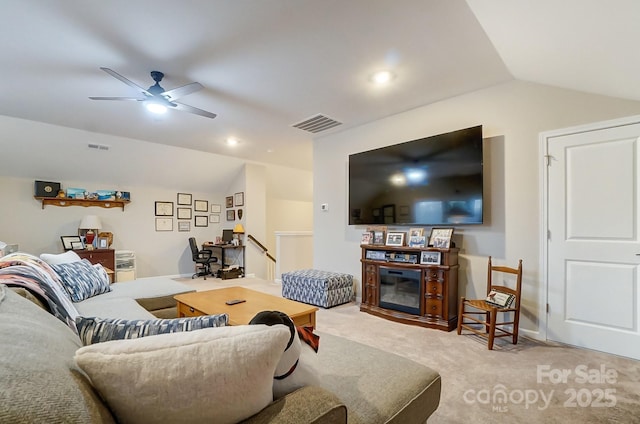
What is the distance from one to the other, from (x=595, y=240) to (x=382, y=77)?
2.38 meters

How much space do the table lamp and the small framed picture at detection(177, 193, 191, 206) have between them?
1578 mm

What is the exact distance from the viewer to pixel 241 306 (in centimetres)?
244

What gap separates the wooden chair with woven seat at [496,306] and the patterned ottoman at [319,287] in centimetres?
155

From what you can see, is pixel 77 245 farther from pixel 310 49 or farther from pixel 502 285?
pixel 502 285

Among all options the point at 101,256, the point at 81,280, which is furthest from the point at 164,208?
the point at 81,280

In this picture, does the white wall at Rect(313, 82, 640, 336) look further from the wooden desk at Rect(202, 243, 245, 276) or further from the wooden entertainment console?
the wooden desk at Rect(202, 243, 245, 276)

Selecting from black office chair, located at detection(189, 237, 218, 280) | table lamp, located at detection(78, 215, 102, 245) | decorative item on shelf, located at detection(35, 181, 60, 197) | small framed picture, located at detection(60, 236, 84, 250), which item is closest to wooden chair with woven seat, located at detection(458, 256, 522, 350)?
black office chair, located at detection(189, 237, 218, 280)

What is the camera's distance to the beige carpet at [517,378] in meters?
1.72

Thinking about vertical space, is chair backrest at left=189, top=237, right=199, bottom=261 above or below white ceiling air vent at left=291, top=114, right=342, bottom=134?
below

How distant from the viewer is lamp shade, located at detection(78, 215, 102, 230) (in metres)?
5.25

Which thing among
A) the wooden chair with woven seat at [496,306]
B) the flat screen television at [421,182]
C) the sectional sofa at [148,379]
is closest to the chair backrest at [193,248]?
the flat screen television at [421,182]

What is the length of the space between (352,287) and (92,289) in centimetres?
301

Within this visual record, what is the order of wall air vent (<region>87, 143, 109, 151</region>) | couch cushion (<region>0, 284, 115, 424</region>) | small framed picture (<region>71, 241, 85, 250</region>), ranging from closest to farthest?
couch cushion (<region>0, 284, 115, 424</region>) < wall air vent (<region>87, 143, 109, 151</region>) < small framed picture (<region>71, 241, 85, 250</region>)

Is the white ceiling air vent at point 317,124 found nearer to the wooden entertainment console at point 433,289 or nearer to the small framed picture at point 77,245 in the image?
the wooden entertainment console at point 433,289
